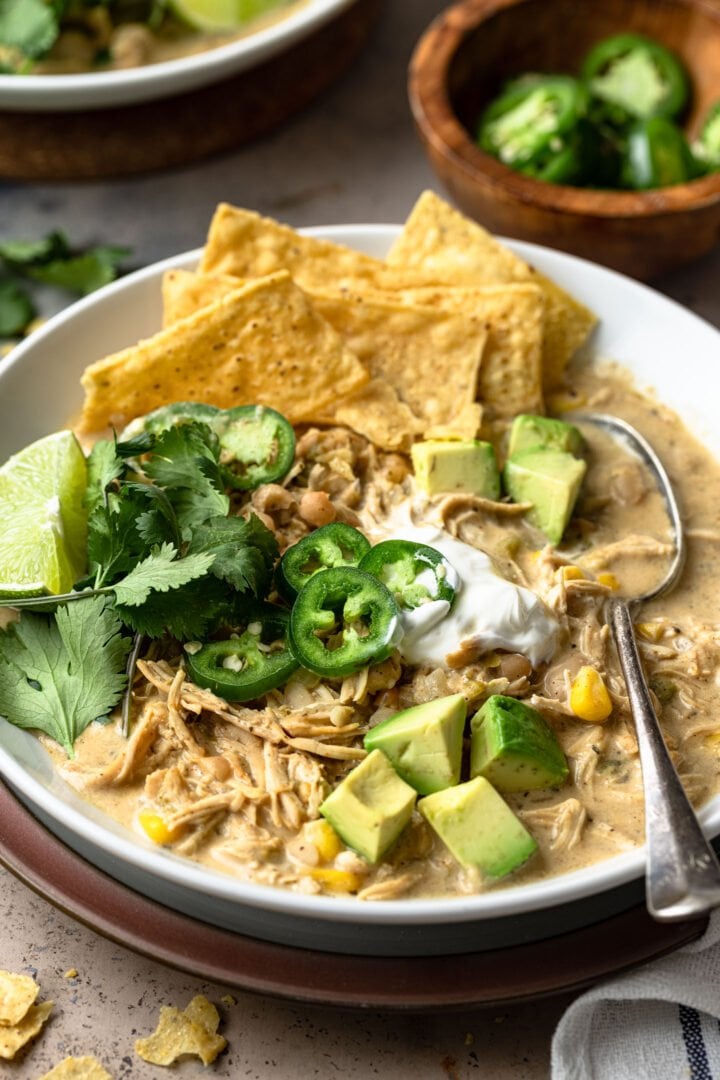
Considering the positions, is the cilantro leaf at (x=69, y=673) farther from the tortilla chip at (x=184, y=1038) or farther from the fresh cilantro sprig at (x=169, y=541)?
the tortilla chip at (x=184, y=1038)

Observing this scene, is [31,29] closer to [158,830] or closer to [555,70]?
[555,70]

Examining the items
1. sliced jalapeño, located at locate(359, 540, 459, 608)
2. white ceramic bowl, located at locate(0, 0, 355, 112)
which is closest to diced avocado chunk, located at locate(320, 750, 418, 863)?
sliced jalapeño, located at locate(359, 540, 459, 608)

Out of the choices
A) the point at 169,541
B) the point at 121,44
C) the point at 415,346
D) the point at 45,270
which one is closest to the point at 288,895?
the point at 169,541

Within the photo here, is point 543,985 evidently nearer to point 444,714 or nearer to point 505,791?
point 505,791

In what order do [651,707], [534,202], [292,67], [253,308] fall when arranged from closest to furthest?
[651,707] < [253,308] < [534,202] < [292,67]

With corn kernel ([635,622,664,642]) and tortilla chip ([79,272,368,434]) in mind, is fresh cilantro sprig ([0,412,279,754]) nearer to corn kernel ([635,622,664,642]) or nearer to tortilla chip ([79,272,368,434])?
tortilla chip ([79,272,368,434])

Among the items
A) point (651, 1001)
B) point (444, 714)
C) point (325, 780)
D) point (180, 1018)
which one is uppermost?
point (444, 714)

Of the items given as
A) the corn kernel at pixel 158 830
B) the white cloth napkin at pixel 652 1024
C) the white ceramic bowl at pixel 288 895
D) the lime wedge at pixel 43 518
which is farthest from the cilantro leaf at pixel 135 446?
the white cloth napkin at pixel 652 1024

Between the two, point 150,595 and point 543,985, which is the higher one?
point 150,595

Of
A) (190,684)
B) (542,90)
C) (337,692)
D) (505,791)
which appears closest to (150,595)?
(190,684)
